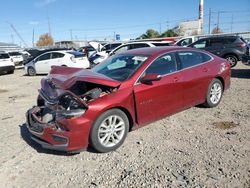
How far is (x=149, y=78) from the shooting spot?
431cm

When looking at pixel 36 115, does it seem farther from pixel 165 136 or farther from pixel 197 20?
pixel 197 20

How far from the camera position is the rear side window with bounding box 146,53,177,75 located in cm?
467

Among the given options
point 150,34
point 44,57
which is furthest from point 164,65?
point 150,34

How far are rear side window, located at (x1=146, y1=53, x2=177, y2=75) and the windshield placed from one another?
202 mm

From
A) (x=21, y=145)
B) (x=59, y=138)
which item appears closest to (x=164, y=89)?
(x=59, y=138)

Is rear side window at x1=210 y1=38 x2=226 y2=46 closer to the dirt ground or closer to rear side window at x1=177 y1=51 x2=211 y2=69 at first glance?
rear side window at x1=177 y1=51 x2=211 y2=69

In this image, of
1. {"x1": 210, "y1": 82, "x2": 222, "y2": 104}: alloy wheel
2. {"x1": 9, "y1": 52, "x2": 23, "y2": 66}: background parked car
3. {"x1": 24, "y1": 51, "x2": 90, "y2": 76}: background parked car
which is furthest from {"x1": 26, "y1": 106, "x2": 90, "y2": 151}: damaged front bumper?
{"x1": 9, "y1": 52, "x2": 23, "y2": 66}: background parked car

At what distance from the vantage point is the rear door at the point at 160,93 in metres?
4.39

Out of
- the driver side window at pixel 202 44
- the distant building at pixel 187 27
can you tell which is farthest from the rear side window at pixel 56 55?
the distant building at pixel 187 27

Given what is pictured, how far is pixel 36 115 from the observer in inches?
175

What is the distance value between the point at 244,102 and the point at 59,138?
184 inches

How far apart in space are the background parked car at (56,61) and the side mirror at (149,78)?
10938 millimetres

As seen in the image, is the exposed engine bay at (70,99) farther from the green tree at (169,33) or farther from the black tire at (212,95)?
Answer: the green tree at (169,33)

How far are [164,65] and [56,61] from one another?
11.7 meters
